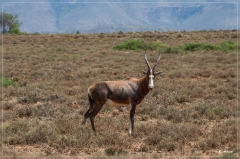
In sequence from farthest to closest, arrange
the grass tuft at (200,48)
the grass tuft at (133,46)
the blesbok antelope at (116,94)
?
the grass tuft at (133,46) → the grass tuft at (200,48) → the blesbok antelope at (116,94)

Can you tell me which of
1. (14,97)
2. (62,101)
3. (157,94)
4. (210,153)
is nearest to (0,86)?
(14,97)

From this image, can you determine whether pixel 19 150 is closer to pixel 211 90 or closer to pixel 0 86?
pixel 0 86

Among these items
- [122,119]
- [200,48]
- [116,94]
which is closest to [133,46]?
[200,48]

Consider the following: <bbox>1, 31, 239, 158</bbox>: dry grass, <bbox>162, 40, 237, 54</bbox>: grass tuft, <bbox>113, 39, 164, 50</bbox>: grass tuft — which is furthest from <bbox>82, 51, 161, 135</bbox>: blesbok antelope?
<bbox>113, 39, 164, 50</bbox>: grass tuft

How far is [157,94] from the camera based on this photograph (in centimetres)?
1327

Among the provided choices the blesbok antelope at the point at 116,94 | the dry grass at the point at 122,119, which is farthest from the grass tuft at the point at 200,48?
the blesbok antelope at the point at 116,94

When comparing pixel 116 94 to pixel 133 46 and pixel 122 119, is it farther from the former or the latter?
pixel 133 46

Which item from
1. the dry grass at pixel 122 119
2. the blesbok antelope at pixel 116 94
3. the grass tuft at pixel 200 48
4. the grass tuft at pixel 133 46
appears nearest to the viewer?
the dry grass at pixel 122 119

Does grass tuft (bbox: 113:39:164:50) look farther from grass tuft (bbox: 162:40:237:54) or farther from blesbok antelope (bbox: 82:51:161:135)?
blesbok antelope (bbox: 82:51:161:135)

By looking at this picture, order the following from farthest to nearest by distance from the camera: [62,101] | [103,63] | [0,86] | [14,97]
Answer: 1. [103,63]
2. [0,86]
3. [14,97]
4. [62,101]

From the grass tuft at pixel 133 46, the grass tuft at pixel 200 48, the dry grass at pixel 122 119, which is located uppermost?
the grass tuft at pixel 133 46

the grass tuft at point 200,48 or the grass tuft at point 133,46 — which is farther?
the grass tuft at point 133,46

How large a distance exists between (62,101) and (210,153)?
6394 mm

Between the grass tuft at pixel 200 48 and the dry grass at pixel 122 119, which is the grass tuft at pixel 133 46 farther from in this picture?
the dry grass at pixel 122 119
